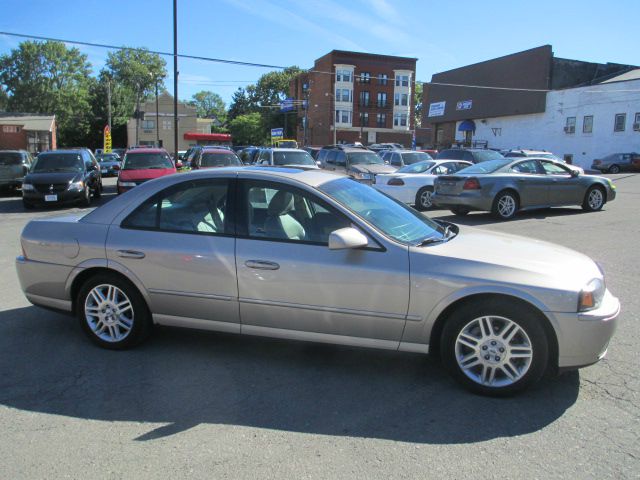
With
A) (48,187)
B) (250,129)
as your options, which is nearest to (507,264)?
(48,187)

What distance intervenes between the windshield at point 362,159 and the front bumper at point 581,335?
1505cm

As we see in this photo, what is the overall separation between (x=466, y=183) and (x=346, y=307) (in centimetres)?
895

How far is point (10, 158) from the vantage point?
64.3ft

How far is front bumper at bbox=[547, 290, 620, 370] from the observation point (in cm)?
345

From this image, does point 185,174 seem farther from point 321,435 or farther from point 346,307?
point 321,435

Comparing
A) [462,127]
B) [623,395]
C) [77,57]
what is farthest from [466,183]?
[77,57]

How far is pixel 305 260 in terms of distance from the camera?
12.6 feet

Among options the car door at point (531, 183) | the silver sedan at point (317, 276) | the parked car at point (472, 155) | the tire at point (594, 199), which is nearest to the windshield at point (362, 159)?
the parked car at point (472, 155)

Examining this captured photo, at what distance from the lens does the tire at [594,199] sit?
1319 centimetres

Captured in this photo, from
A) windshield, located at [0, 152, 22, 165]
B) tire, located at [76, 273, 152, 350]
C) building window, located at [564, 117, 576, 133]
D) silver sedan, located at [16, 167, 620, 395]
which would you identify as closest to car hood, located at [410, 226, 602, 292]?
silver sedan, located at [16, 167, 620, 395]

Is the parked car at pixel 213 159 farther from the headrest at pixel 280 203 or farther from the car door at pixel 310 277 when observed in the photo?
the car door at pixel 310 277

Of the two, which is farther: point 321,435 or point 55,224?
point 55,224

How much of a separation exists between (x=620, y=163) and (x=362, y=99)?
43.7 m

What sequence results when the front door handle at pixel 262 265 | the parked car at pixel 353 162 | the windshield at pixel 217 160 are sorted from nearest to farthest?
the front door handle at pixel 262 265 < the windshield at pixel 217 160 < the parked car at pixel 353 162
